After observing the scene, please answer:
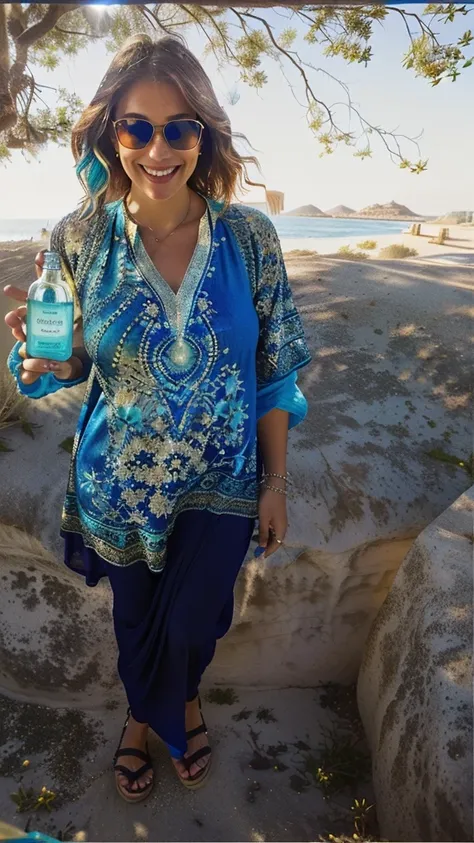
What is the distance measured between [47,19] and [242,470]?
6103 millimetres

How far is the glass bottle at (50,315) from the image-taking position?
154cm

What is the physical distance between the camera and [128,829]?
2131 millimetres

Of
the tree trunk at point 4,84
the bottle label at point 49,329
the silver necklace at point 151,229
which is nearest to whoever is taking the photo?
the bottle label at point 49,329

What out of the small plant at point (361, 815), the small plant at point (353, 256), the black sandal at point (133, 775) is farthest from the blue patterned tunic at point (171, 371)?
the small plant at point (353, 256)

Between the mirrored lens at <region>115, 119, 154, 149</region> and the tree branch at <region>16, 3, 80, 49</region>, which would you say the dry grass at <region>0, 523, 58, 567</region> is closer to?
the mirrored lens at <region>115, 119, 154, 149</region>

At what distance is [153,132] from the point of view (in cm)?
156

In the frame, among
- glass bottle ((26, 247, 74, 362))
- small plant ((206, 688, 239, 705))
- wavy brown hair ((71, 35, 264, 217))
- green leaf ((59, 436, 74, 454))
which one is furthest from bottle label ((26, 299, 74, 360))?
small plant ((206, 688, 239, 705))

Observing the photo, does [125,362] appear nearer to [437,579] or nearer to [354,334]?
[437,579]

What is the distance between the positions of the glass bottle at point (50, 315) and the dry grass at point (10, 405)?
1.67 meters

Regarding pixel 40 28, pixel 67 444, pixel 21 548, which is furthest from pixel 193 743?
pixel 40 28

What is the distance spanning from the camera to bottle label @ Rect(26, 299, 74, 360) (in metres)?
1.54

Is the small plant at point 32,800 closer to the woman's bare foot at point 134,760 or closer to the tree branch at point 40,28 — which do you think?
the woman's bare foot at point 134,760

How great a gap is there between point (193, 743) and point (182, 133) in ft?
7.20

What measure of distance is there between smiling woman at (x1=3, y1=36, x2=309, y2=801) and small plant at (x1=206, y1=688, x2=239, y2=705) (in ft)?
2.59
